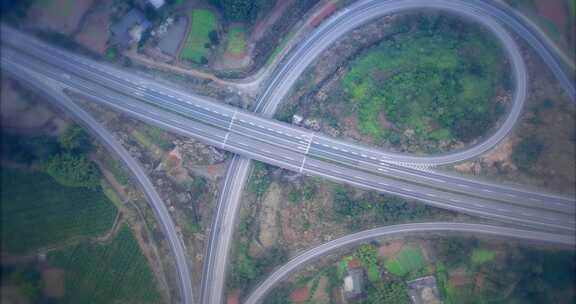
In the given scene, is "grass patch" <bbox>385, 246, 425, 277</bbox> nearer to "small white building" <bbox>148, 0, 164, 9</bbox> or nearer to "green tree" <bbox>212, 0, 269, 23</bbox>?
"green tree" <bbox>212, 0, 269, 23</bbox>

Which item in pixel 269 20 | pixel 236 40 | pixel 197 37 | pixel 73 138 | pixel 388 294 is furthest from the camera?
pixel 236 40

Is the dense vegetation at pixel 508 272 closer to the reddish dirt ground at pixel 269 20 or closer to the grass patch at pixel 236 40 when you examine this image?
the reddish dirt ground at pixel 269 20

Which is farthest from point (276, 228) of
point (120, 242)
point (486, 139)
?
point (486, 139)

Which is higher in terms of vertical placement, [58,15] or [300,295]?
[58,15]

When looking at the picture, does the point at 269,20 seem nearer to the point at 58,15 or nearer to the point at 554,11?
the point at 58,15

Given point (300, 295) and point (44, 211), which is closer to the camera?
point (44, 211)

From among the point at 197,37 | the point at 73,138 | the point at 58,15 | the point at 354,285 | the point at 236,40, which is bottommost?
the point at 354,285

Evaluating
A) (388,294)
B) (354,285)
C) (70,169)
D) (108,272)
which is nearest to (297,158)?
(354,285)
